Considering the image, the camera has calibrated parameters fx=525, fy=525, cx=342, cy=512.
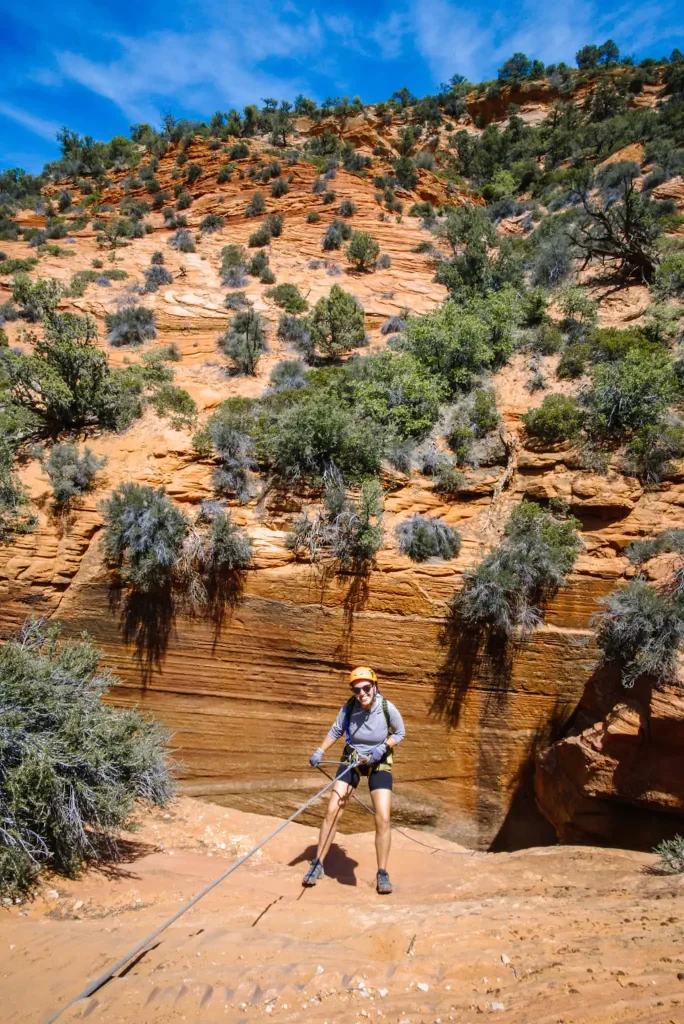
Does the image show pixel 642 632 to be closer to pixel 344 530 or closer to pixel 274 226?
pixel 344 530

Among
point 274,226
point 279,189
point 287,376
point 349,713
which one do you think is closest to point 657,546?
point 349,713

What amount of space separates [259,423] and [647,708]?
6.65 m

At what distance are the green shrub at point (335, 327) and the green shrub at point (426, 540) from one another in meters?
6.21

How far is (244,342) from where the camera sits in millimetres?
12031

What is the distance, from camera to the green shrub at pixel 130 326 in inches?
497

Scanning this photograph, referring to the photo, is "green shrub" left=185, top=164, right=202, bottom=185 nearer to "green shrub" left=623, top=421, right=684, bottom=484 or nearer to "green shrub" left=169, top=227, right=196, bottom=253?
"green shrub" left=169, top=227, right=196, bottom=253

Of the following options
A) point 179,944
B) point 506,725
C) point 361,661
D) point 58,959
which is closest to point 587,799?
point 506,725

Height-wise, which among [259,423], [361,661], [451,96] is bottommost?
[361,661]

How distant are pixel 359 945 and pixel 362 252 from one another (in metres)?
16.7

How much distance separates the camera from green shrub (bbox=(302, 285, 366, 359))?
12.0 meters

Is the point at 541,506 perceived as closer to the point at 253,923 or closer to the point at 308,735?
the point at 308,735

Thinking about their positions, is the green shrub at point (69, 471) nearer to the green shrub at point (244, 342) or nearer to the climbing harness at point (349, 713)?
the green shrub at point (244, 342)

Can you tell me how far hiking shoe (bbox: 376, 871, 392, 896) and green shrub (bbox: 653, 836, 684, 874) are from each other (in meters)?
2.41

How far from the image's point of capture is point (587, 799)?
5836 millimetres
